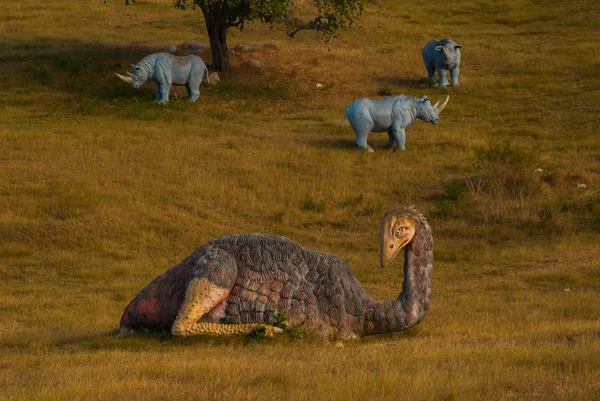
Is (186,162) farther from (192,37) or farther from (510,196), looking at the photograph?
(192,37)

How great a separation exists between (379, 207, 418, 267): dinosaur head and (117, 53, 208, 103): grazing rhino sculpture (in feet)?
70.0

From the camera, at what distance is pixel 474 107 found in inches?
1168

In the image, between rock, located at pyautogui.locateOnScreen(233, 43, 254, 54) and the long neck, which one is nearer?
the long neck

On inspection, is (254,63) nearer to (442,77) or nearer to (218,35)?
(218,35)

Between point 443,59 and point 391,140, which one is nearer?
point 391,140

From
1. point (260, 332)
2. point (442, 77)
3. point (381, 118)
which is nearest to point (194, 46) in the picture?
point (442, 77)

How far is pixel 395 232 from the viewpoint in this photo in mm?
8930

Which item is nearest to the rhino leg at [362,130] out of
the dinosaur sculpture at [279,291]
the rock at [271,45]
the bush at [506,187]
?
the bush at [506,187]

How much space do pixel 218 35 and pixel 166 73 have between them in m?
3.27

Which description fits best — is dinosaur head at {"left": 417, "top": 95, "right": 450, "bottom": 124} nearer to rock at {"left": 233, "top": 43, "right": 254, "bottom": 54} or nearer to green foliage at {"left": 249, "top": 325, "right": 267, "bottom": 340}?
rock at {"left": 233, "top": 43, "right": 254, "bottom": 54}

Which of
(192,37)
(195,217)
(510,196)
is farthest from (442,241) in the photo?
(192,37)

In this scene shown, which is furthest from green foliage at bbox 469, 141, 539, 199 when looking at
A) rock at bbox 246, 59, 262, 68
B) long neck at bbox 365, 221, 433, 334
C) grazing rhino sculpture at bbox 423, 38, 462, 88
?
rock at bbox 246, 59, 262, 68

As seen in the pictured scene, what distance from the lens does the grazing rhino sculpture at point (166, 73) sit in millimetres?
29453

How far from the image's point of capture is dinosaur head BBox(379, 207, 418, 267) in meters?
8.84
